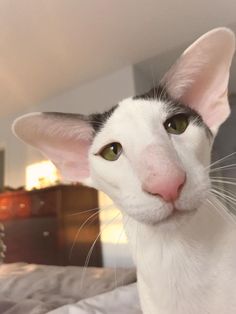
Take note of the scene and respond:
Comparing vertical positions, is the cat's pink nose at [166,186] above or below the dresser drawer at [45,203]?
below

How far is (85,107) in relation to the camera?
9.42ft

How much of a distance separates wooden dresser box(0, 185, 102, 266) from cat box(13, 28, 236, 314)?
69.9 inches

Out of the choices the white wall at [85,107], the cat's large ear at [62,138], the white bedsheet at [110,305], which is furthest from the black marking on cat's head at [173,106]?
the white wall at [85,107]

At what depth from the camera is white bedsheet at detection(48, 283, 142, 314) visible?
98cm

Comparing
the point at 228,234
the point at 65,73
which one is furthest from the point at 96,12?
the point at 228,234

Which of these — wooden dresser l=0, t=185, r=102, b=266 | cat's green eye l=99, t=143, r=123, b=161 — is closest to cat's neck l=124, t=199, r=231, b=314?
cat's green eye l=99, t=143, r=123, b=161

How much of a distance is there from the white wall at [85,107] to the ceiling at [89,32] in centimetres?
10

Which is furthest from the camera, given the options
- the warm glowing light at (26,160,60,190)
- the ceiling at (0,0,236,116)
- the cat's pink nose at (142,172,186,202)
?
the warm glowing light at (26,160,60,190)

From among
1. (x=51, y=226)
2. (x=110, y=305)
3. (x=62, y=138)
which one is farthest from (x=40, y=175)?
(x=62, y=138)

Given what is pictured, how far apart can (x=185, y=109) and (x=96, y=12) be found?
1594mm

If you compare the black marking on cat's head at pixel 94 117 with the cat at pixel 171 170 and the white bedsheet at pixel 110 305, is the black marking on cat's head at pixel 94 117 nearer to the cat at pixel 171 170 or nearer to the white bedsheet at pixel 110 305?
the cat at pixel 171 170

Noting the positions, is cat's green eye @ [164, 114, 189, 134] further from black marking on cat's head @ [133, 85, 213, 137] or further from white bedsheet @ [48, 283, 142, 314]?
white bedsheet @ [48, 283, 142, 314]

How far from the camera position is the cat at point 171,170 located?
1.41ft

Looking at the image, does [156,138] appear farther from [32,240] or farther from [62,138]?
[32,240]
